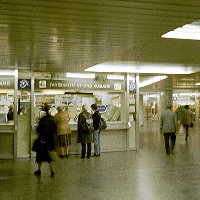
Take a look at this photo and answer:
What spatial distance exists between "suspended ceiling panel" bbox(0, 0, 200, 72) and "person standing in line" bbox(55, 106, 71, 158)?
176cm

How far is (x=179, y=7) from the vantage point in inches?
198

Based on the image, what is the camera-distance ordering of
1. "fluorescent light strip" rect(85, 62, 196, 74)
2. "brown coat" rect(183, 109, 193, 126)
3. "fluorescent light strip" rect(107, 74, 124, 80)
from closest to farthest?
"fluorescent light strip" rect(85, 62, 196, 74)
"fluorescent light strip" rect(107, 74, 124, 80)
"brown coat" rect(183, 109, 193, 126)

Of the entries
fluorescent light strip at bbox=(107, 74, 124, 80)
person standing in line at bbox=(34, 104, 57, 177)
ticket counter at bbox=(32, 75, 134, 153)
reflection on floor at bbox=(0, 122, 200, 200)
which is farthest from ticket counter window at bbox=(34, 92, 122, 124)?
person standing in line at bbox=(34, 104, 57, 177)

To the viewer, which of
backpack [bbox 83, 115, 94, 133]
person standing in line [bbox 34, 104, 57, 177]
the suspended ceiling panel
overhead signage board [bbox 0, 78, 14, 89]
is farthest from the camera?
overhead signage board [bbox 0, 78, 14, 89]

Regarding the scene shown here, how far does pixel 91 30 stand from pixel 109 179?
3.30 meters

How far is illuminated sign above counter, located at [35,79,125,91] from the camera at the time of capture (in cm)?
1206

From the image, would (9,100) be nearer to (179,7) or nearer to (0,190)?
(0,190)

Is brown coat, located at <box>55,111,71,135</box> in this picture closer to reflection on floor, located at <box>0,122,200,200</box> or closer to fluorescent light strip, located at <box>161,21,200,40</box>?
reflection on floor, located at <box>0,122,200,200</box>

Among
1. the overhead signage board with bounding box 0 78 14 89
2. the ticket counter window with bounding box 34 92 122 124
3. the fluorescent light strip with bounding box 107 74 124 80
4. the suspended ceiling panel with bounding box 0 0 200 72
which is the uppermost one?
the suspended ceiling panel with bounding box 0 0 200 72

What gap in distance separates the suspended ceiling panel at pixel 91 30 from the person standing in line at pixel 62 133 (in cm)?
176

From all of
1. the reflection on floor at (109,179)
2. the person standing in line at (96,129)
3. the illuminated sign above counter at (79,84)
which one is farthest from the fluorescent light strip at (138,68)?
the reflection on floor at (109,179)

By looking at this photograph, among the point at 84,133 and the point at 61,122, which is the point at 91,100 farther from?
the point at 61,122

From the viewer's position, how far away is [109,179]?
7.62 meters

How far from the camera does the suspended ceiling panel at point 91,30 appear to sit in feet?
16.4
